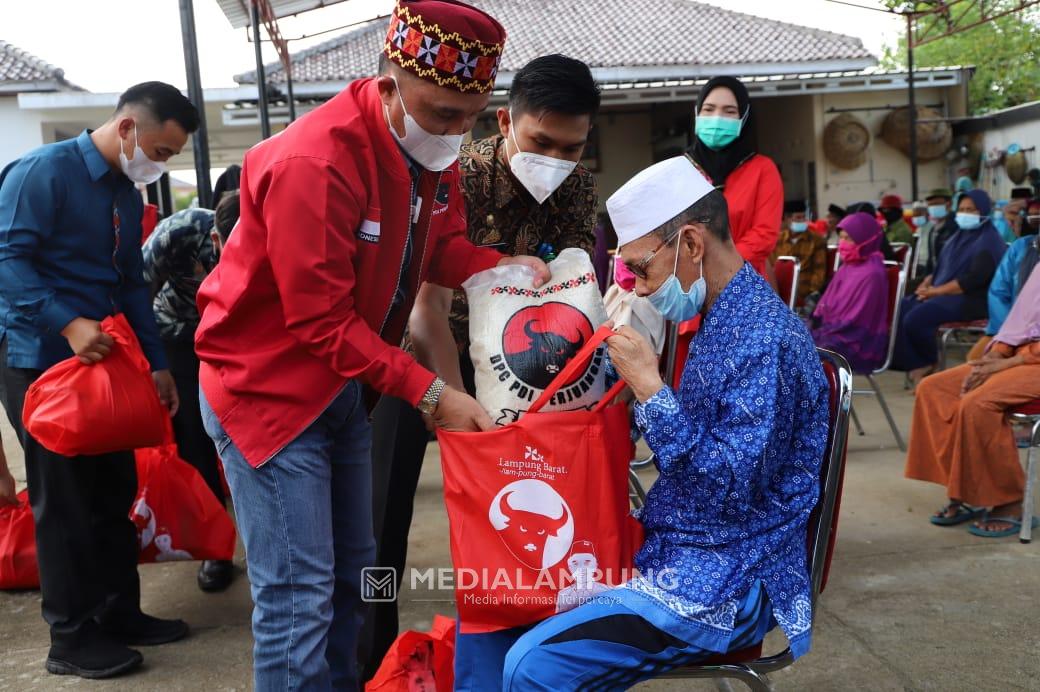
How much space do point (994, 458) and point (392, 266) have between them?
314 centimetres

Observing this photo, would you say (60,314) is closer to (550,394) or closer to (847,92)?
(550,394)

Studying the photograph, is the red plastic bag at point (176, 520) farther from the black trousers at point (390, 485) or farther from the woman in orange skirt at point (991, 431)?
the woman in orange skirt at point (991, 431)

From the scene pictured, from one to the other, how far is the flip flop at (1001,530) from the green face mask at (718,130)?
1.91m

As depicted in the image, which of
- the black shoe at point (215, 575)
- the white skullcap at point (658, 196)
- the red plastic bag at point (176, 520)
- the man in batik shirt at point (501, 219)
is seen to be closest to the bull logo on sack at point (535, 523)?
the white skullcap at point (658, 196)

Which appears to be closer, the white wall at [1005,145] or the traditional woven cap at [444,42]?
the traditional woven cap at [444,42]

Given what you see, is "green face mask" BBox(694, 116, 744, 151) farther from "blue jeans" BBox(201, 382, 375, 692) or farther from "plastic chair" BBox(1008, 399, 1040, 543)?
"blue jeans" BBox(201, 382, 375, 692)

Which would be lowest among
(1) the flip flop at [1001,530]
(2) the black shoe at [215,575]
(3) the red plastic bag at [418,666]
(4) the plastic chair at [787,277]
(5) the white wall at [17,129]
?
(1) the flip flop at [1001,530]

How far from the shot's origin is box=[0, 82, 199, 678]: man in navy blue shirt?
2.89m

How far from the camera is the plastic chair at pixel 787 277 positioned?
612 centimetres

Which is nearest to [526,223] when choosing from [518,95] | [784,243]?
[518,95]

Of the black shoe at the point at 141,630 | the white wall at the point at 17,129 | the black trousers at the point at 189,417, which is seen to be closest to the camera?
the black shoe at the point at 141,630

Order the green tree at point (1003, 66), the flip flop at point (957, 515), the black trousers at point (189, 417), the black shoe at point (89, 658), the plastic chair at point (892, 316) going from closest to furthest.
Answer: the black shoe at point (89, 658), the black trousers at point (189, 417), the flip flop at point (957, 515), the plastic chair at point (892, 316), the green tree at point (1003, 66)

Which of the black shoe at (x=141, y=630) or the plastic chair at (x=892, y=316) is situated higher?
the plastic chair at (x=892, y=316)

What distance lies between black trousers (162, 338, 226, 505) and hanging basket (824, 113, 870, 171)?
47.1ft
